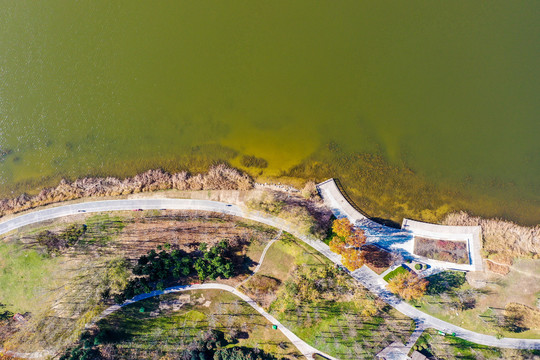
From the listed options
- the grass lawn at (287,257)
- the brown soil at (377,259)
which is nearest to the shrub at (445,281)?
the brown soil at (377,259)

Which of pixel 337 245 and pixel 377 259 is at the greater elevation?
pixel 337 245

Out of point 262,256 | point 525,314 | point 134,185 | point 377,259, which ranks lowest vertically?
point 525,314

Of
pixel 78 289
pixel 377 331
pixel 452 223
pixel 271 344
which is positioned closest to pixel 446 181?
pixel 452 223

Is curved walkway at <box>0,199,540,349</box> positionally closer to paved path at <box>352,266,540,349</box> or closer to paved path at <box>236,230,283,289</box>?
paved path at <box>352,266,540,349</box>

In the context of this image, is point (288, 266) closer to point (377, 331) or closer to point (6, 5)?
point (377, 331)

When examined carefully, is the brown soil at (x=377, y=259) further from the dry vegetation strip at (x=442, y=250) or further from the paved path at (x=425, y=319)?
the dry vegetation strip at (x=442, y=250)

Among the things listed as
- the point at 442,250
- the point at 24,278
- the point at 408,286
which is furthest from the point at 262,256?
the point at 24,278

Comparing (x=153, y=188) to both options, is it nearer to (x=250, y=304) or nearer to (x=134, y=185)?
(x=134, y=185)
